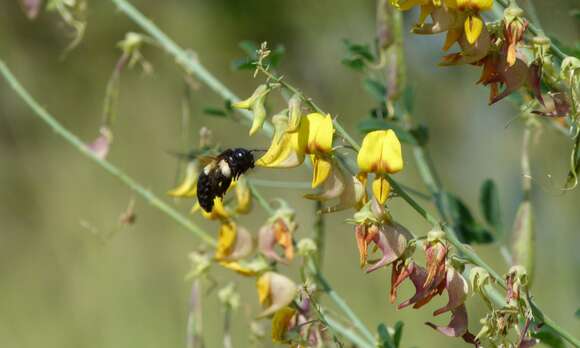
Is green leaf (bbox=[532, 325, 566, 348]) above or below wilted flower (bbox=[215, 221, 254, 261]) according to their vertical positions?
below

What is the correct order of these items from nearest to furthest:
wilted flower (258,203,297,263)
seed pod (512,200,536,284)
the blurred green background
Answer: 1. wilted flower (258,203,297,263)
2. seed pod (512,200,536,284)
3. the blurred green background

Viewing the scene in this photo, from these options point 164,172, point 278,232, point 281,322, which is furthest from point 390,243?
point 164,172

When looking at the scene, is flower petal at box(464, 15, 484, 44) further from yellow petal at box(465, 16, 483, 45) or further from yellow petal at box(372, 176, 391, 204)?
yellow petal at box(372, 176, 391, 204)

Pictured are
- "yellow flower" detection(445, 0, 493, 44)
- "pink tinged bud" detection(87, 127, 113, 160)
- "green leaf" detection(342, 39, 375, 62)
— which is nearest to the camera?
"yellow flower" detection(445, 0, 493, 44)

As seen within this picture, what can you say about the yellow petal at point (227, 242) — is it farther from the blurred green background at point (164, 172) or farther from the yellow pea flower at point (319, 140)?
the blurred green background at point (164, 172)

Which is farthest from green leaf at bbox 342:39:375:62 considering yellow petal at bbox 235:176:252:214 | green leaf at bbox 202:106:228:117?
yellow petal at bbox 235:176:252:214

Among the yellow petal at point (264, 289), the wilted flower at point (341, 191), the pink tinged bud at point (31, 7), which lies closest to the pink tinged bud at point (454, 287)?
the wilted flower at point (341, 191)
